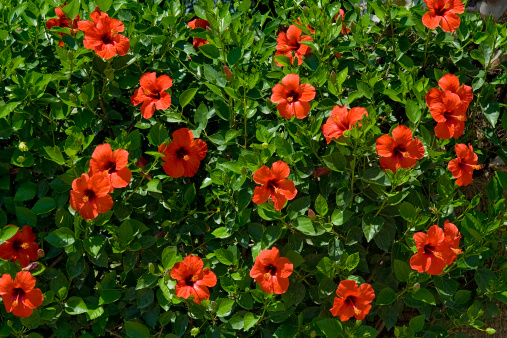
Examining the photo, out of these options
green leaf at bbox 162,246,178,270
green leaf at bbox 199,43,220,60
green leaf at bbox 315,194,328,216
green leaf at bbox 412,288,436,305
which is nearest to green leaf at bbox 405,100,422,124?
green leaf at bbox 315,194,328,216

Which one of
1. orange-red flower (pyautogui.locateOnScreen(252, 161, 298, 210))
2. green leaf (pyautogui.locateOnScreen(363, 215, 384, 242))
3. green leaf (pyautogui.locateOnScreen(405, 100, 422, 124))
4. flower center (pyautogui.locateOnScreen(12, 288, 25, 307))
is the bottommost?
flower center (pyautogui.locateOnScreen(12, 288, 25, 307))

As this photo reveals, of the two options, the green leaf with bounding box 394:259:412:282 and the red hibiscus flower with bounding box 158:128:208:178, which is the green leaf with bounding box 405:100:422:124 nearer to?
the green leaf with bounding box 394:259:412:282

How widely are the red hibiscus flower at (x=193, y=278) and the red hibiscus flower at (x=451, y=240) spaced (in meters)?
0.75

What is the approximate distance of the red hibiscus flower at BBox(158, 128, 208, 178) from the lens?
2.06 m

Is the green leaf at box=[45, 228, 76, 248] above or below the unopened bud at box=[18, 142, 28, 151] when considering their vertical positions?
below

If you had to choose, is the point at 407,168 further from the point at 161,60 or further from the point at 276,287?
the point at 161,60

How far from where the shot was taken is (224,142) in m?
2.11

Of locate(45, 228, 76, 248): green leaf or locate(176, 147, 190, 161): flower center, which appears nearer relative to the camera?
locate(45, 228, 76, 248): green leaf

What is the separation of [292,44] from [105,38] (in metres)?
0.68

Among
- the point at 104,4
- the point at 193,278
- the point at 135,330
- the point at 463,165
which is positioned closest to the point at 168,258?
the point at 193,278

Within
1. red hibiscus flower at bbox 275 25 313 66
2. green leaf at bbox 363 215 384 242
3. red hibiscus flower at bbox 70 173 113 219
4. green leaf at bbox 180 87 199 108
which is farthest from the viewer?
red hibiscus flower at bbox 275 25 313 66

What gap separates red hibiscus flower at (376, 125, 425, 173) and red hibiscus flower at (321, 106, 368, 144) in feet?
0.33

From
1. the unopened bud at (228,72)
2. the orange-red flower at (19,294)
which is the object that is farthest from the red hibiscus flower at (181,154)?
the orange-red flower at (19,294)

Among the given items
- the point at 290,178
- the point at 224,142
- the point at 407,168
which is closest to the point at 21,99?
the point at 224,142
